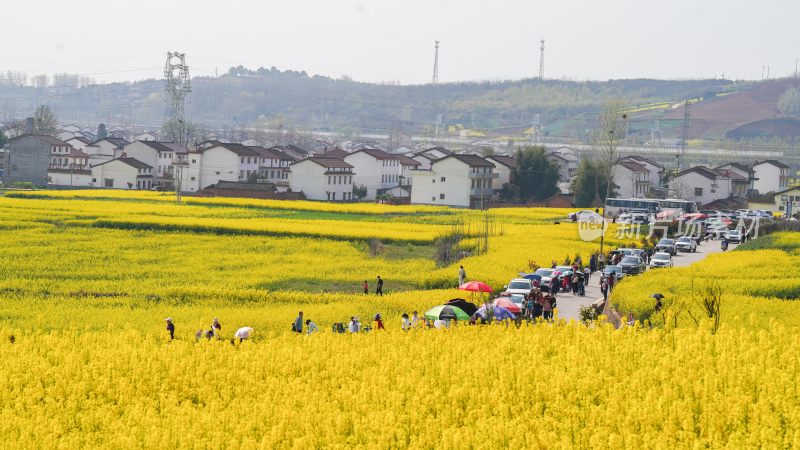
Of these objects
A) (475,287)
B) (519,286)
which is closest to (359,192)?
(519,286)

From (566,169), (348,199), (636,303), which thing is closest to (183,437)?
(636,303)

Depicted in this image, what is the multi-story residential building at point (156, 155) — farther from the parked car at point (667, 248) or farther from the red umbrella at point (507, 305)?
the red umbrella at point (507, 305)

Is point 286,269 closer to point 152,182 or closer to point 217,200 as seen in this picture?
point 217,200

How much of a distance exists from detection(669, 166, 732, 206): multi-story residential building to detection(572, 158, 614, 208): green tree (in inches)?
384

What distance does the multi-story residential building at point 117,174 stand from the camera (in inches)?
3866

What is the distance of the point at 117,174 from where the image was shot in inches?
3885

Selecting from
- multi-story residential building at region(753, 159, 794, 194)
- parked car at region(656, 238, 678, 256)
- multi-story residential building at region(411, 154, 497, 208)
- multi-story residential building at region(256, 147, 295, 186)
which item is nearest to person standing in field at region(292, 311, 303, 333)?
parked car at region(656, 238, 678, 256)

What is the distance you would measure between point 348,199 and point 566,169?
3820 centimetres

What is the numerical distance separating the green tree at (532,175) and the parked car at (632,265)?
49.8 m

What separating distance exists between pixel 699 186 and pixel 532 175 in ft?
48.9

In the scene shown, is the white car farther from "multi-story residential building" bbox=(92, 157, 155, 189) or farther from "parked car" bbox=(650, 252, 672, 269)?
"multi-story residential building" bbox=(92, 157, 155, 189)

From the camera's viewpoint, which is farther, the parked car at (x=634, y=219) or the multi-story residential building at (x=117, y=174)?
the multi-story residential building at (x=117, y=174)

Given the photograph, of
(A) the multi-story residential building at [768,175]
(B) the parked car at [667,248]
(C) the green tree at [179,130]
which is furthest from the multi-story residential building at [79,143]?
(B) the parked car at [667,248]

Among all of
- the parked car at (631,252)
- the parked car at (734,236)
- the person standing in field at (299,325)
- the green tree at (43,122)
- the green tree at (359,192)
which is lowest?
the person standing in field at (299,325)
